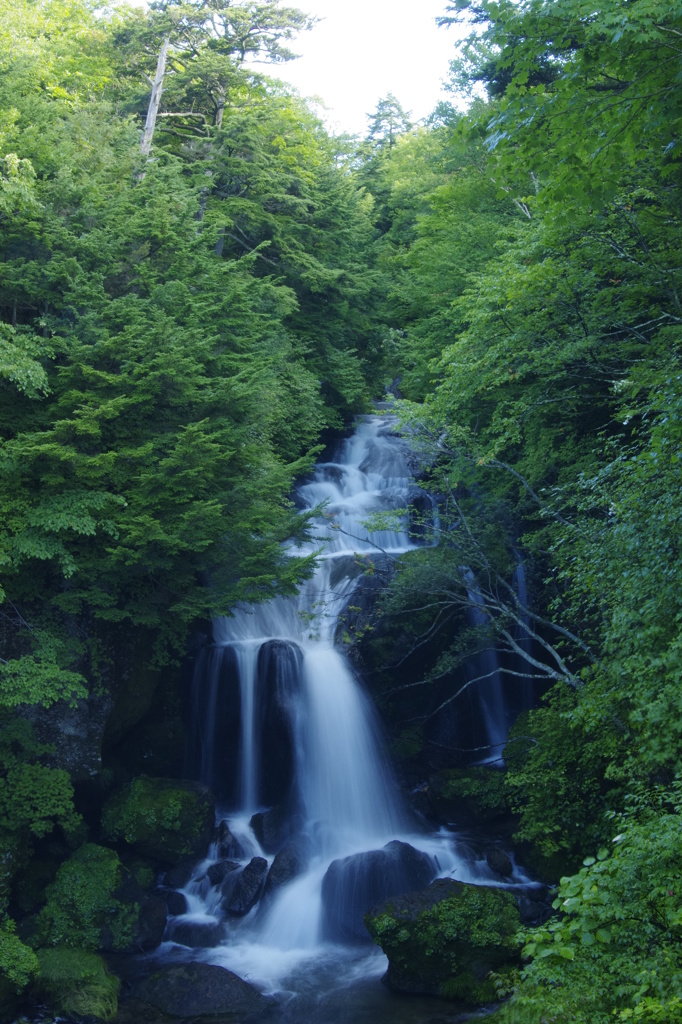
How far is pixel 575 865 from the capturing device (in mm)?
10289

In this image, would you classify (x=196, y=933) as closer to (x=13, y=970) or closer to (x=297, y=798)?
(x=13, y=970)

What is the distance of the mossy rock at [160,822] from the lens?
38.3ft

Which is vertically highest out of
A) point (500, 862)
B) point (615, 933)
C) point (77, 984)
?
point (615, 933)

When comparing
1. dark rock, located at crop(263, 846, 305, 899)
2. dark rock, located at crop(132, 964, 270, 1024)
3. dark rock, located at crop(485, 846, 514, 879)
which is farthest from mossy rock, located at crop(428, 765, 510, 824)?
dark rock, located at crop(132, 964, 270, 1024)

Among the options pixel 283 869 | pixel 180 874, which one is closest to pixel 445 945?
pixel 283 869

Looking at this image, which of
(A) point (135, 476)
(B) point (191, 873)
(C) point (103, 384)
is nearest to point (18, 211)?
(C) point (103, 384)

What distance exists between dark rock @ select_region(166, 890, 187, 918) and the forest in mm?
402

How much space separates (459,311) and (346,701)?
30.3 ft

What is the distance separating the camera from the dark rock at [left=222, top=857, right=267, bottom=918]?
11.0 meters

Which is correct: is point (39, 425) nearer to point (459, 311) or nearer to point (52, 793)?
point (52, 793)

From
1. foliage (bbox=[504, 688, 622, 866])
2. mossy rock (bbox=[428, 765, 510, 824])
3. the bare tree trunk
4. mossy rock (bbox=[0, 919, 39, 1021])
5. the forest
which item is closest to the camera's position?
the forest

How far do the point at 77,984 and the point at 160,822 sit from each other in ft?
8.59

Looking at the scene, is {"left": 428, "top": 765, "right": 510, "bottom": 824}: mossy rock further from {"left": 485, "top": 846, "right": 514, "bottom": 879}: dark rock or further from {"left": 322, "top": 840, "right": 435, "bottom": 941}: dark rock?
{"left": 322, "top": 840, "right": 435, "bottom": 941}: dark rock

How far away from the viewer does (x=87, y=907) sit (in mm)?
10367
